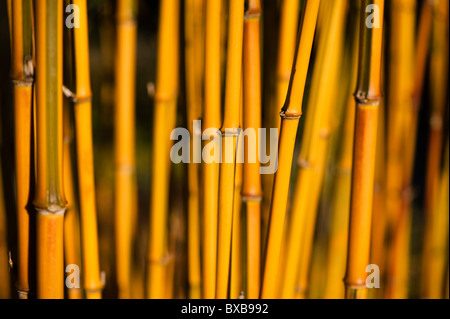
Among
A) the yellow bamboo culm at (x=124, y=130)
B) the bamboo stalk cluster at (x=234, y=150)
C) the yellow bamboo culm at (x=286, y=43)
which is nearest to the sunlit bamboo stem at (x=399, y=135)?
the bamboo stalk cluster at (x=234, y=150)

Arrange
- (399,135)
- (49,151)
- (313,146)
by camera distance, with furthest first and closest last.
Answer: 1. (399,135)
2. (313,146)
3. (49,151)

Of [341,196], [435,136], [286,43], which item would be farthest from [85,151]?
[435,136]

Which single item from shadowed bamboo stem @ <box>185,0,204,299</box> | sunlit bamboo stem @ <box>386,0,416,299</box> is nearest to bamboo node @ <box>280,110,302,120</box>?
shadowed bamboo stem @ <box>185,0,204,299</box>

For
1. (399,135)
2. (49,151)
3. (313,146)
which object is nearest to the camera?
(49,151)

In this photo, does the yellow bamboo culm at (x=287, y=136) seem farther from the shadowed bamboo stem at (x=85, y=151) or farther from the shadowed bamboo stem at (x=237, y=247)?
the shadowed bamboo stem at (x=85, y=151)

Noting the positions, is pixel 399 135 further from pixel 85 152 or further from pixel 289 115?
pixel 85 152

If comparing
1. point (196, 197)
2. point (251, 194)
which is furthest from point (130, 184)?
point (251, 194)

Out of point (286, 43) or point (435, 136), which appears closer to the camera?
point (286, 43)
